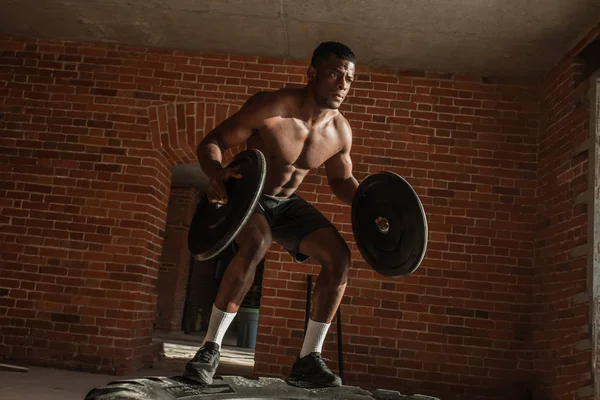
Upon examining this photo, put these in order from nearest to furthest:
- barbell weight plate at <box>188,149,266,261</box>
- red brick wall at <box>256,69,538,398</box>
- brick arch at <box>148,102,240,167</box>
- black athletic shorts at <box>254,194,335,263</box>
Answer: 1. barbell weight plate at <box>188,149,266,261</box>
2. black athletic shorts at <box>254,194,335,263</box>
3. red brick wall at <box>256,69,538,398</box>
4. brick arch at <box>148,102,240,167</box>

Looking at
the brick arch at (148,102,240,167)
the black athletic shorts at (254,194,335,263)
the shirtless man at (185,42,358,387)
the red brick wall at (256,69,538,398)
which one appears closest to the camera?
the shirtless man at (185,42,358,387)

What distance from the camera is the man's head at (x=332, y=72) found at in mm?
3092

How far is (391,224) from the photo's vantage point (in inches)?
124

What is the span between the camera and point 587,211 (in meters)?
4.75

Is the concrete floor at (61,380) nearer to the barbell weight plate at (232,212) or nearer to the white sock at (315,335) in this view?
the white sock at (315,335)

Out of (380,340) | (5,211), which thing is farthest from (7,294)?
(380,340)

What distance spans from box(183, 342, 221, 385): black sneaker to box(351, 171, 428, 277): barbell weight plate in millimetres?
961

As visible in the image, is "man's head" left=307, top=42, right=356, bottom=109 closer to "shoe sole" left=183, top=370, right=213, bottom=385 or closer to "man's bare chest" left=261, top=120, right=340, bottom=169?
"man's bare chest" left=261, top=120, right=340, bottom=169

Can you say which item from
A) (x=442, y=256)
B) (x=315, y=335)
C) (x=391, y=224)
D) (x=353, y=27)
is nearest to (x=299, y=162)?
(x=391, y=224)

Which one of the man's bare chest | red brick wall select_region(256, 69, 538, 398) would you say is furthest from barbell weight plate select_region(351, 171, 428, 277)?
red brick wall select_region(256, 69, 538, 398)

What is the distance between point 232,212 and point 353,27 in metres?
3.23

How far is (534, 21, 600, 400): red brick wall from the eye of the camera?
4.69 m

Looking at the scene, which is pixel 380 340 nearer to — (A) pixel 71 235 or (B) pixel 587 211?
(B) pixel 587 211

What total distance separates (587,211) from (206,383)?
3.48 meters
